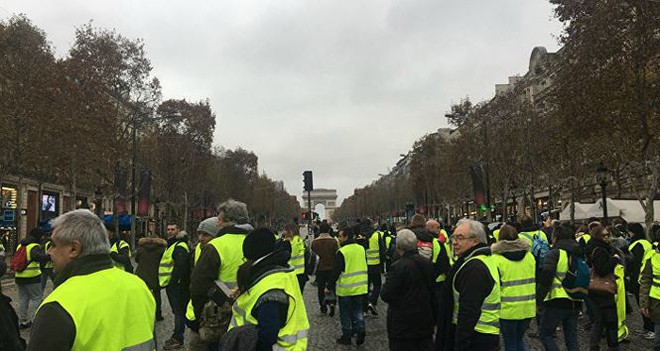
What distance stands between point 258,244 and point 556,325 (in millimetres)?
4768

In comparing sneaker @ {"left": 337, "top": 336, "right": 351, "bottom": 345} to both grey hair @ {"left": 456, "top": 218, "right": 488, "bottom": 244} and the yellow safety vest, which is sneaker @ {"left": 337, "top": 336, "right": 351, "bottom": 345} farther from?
the yellow safety vest

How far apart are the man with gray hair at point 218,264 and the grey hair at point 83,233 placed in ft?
6.21

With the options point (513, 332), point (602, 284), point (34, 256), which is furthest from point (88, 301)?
point (34, 256)

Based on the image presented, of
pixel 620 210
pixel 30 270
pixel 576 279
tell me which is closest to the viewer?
pixel 576 279

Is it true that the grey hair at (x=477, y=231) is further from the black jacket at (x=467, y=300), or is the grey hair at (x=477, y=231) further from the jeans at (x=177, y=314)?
the jeans at (x=177, y=314)

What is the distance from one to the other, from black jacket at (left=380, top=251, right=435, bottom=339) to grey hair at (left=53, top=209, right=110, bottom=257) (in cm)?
340

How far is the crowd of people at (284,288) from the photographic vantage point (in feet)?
8.34

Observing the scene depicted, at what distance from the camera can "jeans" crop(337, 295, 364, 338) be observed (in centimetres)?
895

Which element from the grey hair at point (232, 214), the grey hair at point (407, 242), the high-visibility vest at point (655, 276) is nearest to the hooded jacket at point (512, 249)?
the grey hair at point (407, 242)

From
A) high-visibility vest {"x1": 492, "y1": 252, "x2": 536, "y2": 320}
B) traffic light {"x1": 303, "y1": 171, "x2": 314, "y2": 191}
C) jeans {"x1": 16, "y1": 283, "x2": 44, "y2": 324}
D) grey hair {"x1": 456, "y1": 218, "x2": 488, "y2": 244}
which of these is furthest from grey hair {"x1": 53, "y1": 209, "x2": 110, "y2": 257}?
traffic light {"x1": 303, "y1": 171, "x2": 314, "y2": 191}

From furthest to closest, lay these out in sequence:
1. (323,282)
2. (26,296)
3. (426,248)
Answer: (323,282), (26,296), (426,248)

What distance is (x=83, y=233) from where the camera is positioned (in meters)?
2.65

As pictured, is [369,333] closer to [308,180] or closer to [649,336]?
[649,336]

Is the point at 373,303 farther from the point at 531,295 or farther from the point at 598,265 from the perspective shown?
the point at 531,295
